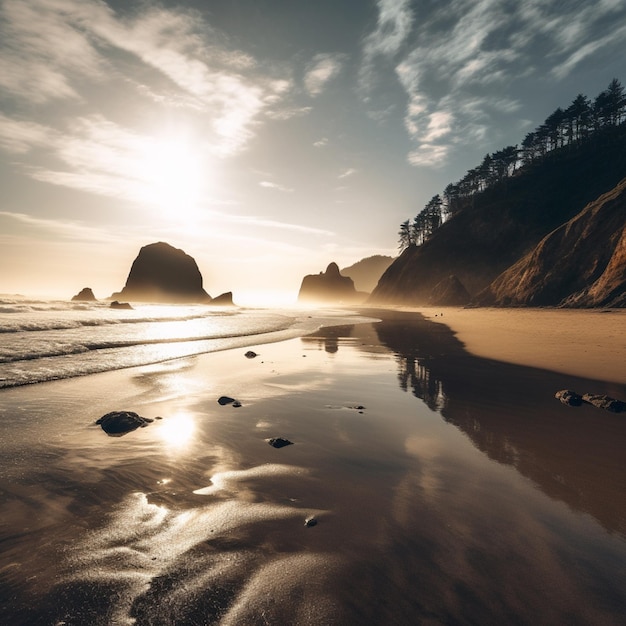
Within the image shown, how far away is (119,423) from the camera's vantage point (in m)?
6.99

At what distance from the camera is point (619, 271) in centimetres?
3067

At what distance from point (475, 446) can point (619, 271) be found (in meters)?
35.8

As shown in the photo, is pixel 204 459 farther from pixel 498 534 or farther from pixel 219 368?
pixel 219 368

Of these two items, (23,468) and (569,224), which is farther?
(569,224)

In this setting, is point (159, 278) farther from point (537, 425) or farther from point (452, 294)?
point (537, 425)

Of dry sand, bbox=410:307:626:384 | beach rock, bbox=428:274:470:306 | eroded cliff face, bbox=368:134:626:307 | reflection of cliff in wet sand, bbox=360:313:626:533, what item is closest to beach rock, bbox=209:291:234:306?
eroded cliff face, bbox=368:134:626:307

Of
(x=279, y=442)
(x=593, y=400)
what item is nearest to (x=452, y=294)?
(x=593, y=400)

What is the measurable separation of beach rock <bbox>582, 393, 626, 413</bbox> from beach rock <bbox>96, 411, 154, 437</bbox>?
10.6 metres

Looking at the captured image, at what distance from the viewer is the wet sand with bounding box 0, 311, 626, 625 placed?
109 inches

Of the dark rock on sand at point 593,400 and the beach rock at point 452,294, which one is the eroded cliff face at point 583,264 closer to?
the beach rock at point 452,294

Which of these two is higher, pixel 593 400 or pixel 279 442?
pixel 593 400

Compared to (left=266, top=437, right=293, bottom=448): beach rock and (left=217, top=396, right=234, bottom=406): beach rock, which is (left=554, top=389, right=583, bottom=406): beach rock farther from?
(left=217, top=396, right=234, bottom=406): beach rock

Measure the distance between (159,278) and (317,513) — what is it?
193 m

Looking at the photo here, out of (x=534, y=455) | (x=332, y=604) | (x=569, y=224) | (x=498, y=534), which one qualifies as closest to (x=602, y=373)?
(x=534, y=455)
